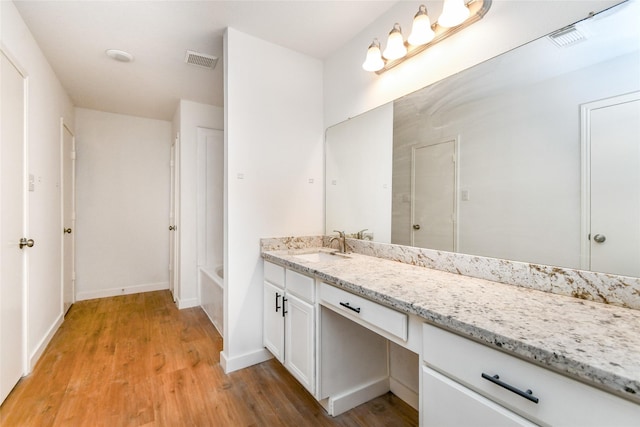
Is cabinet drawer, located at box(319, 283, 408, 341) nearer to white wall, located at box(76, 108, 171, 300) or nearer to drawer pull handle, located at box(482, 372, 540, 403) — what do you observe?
drawer pull handle, located at box(482, 372, 540, 403)

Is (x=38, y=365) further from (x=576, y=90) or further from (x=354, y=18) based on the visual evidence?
(x=576, y=90)

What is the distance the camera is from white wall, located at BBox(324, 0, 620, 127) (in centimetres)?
122

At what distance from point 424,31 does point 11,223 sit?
107 inches

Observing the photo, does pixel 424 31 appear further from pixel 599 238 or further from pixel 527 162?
pixel 599 238

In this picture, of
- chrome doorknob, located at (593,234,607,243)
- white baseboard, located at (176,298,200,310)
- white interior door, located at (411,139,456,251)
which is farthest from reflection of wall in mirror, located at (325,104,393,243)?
white baseboard, located at (176,298,200,310)

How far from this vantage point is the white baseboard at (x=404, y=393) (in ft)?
5.66

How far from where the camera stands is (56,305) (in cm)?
283

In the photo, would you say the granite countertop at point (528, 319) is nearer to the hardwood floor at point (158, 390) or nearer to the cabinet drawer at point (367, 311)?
the cabinet drawer at point (367, 311)

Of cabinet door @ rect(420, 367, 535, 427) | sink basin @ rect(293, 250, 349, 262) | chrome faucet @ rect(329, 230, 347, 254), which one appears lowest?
cabinet door @ rect(420, 367, 535, 427)

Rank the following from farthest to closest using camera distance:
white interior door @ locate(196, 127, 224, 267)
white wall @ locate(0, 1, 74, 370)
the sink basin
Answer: white interior door @ locate(196, 127, 224, 267)
the sink basin
white wall @ locate(0, 1, 74, 370)

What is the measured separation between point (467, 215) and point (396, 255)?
526mm

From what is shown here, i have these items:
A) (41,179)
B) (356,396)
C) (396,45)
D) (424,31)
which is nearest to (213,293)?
(41,179)

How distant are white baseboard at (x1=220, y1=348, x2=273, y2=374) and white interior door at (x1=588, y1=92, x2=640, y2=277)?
6.81 ft

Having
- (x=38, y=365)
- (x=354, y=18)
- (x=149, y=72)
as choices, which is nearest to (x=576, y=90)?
(x=354, y=18)
